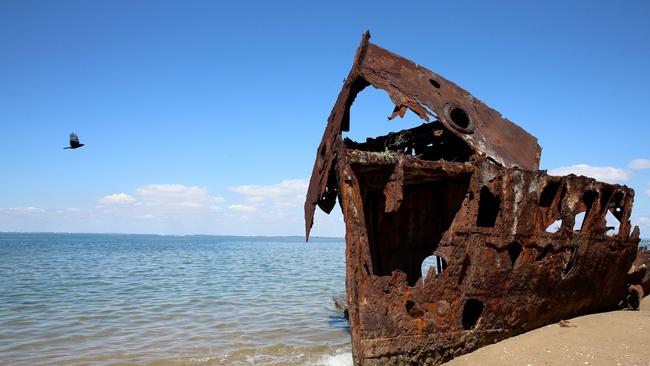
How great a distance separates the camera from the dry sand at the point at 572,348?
466 centimetres

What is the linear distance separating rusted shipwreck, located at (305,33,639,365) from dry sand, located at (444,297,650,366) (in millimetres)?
128

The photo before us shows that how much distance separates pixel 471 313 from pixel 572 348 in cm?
106

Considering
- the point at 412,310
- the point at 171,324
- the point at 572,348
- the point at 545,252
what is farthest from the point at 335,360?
the point at 171,324

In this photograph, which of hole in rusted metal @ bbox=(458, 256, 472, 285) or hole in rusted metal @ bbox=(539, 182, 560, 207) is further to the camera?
hole in rusted metal @ bbox=(539, 182, 560, 207)

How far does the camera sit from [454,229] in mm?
4906

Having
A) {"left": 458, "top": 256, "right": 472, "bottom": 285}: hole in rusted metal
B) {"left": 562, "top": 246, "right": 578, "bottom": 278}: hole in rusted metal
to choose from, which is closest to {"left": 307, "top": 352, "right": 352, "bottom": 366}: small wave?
{"left": 458, "top": 256, "right": 472, "bottom": 285}: hole in rusted metal

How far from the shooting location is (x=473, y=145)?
5617mm

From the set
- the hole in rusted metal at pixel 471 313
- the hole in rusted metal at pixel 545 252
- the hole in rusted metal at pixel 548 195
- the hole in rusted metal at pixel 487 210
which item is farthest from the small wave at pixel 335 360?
the hole in rusted metal at pixel 548 195

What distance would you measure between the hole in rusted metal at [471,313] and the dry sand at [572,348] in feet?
0.91

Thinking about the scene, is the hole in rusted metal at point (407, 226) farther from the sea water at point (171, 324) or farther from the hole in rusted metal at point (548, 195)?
the sea water at point (171, 324)

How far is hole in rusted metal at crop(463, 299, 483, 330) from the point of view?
5008mm

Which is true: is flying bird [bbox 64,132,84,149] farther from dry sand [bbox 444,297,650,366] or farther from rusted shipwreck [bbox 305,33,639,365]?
dry sand [bbox 444,297,650,366]

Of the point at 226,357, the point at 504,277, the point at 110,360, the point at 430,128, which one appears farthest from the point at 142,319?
the point at 504,277

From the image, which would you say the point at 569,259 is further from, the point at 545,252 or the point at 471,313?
the point at 471,313
